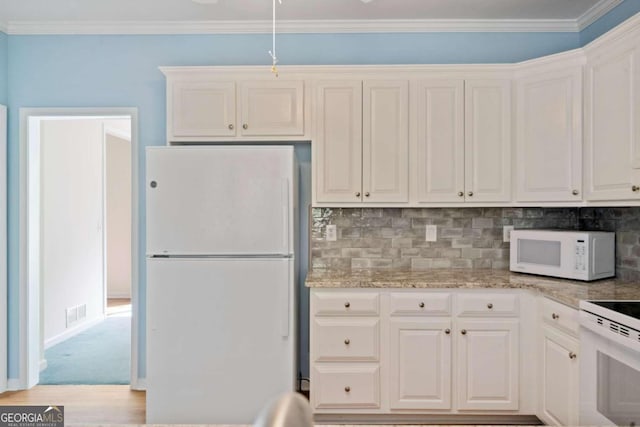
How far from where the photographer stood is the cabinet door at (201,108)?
2709mm

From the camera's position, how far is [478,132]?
2678 mm

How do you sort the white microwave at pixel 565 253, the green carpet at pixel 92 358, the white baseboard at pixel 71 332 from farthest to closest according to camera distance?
the white baseboard at pixel 71 332 < the green carpet at pixel 92 358 < the white microwave at pixel 565 253

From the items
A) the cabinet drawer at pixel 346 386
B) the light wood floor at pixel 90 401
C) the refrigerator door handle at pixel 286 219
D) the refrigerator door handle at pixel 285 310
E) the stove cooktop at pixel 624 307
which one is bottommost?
the light wood floor at pixel 90 401

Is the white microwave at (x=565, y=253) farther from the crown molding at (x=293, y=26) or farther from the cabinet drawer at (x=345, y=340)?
the crown molding at (x=293, y=26)

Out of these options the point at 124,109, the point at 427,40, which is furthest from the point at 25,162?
the point at 427,40

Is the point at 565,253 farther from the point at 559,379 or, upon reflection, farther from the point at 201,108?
the point at 201,108

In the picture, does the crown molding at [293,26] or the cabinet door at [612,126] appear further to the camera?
the crown molding at [293,26]

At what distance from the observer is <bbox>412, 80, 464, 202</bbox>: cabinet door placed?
2.68 meters

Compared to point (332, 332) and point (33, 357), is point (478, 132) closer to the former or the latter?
point (332, 332)

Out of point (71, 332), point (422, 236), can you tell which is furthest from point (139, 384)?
point (422, 236)

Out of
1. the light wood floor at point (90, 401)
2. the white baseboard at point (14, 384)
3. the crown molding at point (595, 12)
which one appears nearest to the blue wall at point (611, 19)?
the crown molding at point (595, 12)

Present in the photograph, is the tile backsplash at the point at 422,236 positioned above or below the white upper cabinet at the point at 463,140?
below

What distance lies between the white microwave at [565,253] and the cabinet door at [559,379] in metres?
0.41

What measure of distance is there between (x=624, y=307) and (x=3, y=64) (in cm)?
411
